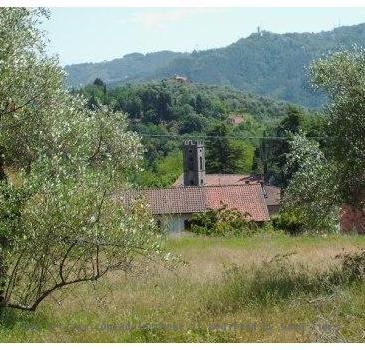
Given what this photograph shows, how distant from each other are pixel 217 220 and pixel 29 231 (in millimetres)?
27469

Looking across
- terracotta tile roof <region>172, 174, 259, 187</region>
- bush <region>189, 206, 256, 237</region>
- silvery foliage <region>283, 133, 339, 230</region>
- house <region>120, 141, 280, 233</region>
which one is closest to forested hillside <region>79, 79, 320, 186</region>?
terracotta tile roof <region>172, 174, 259, 187</region>

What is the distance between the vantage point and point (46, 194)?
32.5 feet

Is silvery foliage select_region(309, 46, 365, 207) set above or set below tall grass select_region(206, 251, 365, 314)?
above

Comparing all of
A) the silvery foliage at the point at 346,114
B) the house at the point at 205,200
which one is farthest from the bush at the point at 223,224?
the silvery foliage at the point at 346,114

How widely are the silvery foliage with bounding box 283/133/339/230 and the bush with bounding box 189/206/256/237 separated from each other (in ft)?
51.8

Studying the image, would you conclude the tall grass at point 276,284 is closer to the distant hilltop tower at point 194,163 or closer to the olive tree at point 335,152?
the olive tree at point 335,152

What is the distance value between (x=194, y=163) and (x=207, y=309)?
237ft

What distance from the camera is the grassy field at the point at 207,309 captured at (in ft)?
32.7

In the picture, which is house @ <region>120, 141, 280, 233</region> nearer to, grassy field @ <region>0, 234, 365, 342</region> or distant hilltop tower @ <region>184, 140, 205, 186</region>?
distant hilltop tower @ <region>184, 140, 205, 186</region>

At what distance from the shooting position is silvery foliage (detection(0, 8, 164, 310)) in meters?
9.98

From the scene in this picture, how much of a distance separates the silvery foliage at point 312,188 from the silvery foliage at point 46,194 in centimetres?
411

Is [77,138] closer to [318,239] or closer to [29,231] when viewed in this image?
[29,231]

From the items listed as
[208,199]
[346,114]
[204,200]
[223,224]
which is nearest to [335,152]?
[346,114]

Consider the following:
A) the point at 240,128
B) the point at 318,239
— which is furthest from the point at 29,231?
the point at 240,128
